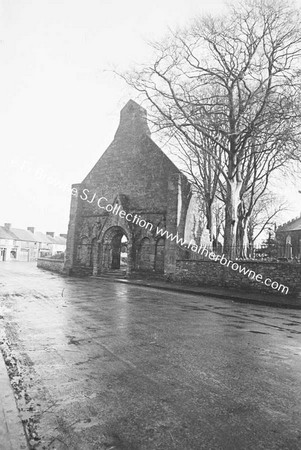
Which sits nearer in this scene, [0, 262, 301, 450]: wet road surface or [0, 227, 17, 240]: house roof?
[0, 262, 301, 450]: wet road surface

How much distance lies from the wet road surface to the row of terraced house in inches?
2434

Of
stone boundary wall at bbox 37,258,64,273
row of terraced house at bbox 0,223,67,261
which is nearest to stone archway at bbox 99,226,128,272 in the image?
stone boundary wall at bbox 37,258,64,273

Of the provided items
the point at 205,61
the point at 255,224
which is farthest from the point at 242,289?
the point at 255,224

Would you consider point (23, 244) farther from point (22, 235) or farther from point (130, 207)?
point (130, 207)

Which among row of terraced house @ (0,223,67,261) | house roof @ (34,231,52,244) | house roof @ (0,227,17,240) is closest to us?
house roof @ (0,227,17,240)

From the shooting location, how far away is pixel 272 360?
16.3 feet

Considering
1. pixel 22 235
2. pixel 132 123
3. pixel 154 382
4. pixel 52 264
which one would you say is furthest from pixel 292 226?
pixel 22 235

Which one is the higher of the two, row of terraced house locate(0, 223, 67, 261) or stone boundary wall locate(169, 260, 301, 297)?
row of terraced house locate(0, 223, 67, 261)

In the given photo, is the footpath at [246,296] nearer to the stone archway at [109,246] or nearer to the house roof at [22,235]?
the stone archway at [109,246]

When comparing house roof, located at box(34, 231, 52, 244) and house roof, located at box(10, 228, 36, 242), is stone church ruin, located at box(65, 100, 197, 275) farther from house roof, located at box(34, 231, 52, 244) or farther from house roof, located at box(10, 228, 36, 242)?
house roof, located at box(34, 231, 52, 244)

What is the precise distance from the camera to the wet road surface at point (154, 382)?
268 cm

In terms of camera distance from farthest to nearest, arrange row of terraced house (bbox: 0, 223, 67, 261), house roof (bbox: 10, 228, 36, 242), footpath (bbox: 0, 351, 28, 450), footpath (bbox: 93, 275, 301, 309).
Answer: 1. house roof (bbox: 10, 228, 36, 242)
2. row of terraced house (bbox: 0, 223, 67, 261)
3. footpath (bbox: 93, 275, 301, 309)
4. footpath (bbox: 0, 351, 28, 450)

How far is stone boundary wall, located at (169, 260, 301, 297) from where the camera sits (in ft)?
46.9

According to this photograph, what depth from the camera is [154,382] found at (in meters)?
3.84
